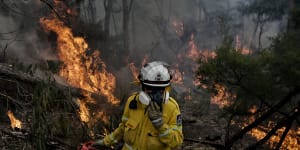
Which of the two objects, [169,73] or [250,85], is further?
[250,85]

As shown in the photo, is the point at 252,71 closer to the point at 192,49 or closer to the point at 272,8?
the point at 272,8

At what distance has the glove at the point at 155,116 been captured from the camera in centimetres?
345

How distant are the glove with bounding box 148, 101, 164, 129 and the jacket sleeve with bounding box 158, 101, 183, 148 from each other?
0.06 metres

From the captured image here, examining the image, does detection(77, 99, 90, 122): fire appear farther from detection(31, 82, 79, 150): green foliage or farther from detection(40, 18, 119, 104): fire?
detection(40, 18, 119, 104): fire

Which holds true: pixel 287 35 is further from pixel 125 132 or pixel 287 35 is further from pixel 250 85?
pixel 125 132

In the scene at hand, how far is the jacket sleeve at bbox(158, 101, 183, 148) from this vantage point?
3.52 metres

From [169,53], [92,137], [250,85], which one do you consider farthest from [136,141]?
[169,53]

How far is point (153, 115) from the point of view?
3.45 metres

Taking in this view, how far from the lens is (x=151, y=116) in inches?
136

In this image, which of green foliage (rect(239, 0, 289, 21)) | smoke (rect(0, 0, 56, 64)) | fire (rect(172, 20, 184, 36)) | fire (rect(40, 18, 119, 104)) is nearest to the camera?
fire (rect(40, 18, 119, 104))

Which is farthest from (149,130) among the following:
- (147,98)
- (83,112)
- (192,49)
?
(192,49)

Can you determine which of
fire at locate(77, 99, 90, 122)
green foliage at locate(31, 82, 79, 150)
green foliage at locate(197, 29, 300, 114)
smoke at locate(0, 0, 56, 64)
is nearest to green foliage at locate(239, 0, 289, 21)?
smoke at locate(0, 0, 56, 64)

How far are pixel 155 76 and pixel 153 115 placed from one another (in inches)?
16.1

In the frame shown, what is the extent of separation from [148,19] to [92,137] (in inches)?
1375
